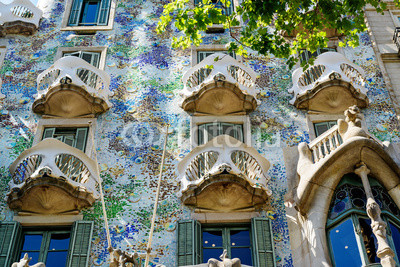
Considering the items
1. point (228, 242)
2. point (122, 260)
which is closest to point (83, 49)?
point (228, 242)

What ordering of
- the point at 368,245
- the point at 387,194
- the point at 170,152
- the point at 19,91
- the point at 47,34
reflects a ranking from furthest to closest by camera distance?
the point at 47,34, the point at 19,91, the point at 170,152, the point at 387,194, the point at 368,245

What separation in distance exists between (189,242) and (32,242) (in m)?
3.64

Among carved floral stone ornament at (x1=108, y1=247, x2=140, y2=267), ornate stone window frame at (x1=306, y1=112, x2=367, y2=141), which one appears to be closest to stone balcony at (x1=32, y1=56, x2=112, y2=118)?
ornate stone window frame at (x1=306, y1=112, x2=367, y2=141)

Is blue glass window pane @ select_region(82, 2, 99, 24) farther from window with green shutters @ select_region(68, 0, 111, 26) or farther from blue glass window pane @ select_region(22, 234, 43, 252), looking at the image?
blue glass window pane @ select_region(22, 234, 43, 252)

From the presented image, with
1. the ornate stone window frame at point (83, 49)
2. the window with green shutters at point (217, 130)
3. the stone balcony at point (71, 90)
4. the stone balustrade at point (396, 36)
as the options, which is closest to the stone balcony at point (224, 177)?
the window with green shutters at point (217, 130)

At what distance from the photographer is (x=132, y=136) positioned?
672 inches

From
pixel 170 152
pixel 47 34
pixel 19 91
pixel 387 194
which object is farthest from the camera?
pixel 47 34

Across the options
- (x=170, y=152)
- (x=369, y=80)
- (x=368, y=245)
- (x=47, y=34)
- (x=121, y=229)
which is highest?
(x=47, y=34)

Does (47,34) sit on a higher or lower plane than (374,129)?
higher

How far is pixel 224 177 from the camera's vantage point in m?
14.9

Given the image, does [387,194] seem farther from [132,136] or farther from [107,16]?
[107,16]

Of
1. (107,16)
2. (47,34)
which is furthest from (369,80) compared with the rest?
(47,34)

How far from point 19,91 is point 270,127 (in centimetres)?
710

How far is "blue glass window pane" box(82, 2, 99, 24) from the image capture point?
2095 centimetres
